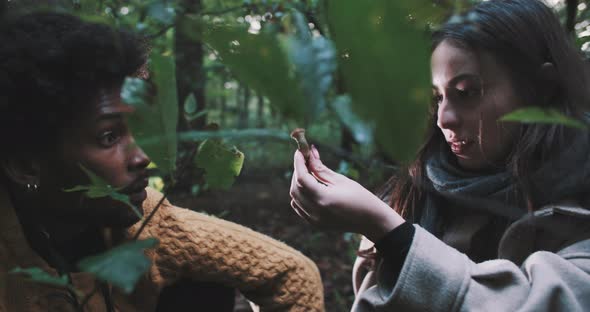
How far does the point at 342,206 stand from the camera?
106 cm

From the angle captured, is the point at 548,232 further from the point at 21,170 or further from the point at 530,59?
the point at 21,170

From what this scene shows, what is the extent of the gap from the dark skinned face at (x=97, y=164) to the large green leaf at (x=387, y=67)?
31.7 inches

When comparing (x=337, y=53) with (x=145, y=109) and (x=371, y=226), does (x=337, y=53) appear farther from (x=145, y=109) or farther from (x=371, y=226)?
(x=371, y=226)

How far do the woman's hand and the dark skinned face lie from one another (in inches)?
14.2

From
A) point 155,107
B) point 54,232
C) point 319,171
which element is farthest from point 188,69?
point 155,107

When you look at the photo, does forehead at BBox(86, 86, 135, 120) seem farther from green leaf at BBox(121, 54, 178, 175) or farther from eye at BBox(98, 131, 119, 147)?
green leaf at BBox(121, 54, 178, 175)

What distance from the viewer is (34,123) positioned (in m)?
1.17

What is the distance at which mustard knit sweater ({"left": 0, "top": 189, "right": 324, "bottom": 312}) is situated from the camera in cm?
143

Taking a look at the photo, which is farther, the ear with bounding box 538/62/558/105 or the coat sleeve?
the ear with bounding box 538/62/558/105

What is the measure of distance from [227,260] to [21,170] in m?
0.62

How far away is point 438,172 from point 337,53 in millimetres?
1174

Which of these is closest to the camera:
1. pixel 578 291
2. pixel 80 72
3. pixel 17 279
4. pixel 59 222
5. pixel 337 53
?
pixel 337 53

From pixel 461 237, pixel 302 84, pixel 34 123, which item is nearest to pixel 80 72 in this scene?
pixel 34 123

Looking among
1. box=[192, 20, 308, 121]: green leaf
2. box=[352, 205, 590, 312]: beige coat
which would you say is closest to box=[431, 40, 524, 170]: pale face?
box=[352, 205, 590, 312]: beige coat
